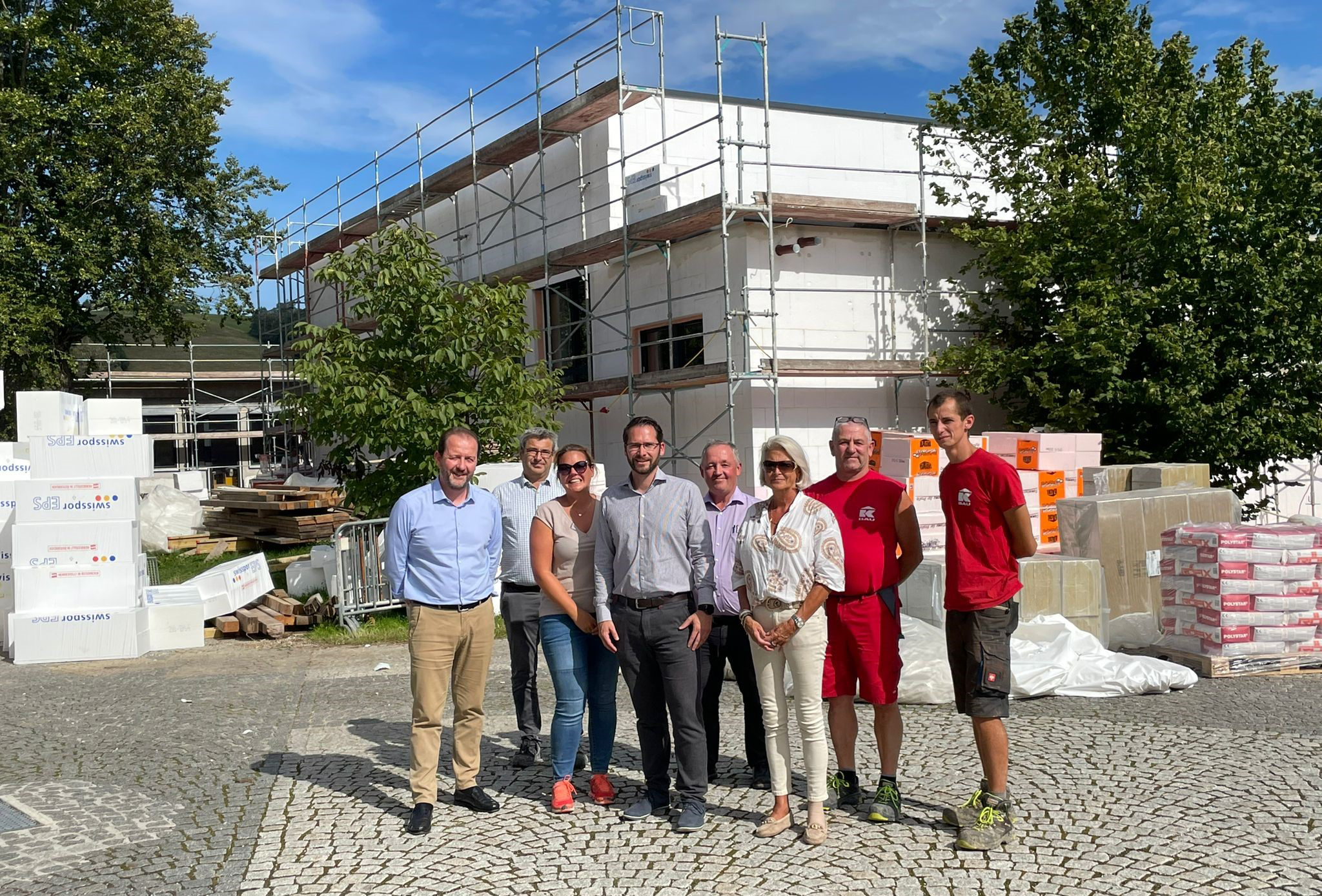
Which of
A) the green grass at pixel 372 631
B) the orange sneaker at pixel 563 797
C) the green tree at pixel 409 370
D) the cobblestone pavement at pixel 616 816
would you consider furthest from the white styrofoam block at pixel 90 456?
the orange sneaker at pixel 563 797

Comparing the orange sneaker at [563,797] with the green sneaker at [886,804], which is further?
the orange sneaker at [563,797]

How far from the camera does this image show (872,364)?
49.1ft

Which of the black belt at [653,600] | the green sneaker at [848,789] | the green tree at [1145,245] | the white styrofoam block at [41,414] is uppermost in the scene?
the green tree at [1145,245]

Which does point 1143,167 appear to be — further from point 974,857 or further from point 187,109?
point 187,109

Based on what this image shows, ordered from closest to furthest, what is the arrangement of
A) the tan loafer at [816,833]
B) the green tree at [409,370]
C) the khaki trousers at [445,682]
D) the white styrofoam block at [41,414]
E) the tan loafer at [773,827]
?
the tan loafer at [816,833], the tan loafer at [773,827], the khaki trousers at [445,682], the white styrofoam block at [41,414], the green tree at [409,370]

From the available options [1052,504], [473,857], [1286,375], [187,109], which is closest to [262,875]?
[473,857]

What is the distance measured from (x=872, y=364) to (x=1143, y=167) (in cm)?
430

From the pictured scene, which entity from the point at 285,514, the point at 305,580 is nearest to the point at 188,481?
the point at 285,514

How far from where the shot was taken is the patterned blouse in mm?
4695

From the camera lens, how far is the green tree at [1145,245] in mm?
13812

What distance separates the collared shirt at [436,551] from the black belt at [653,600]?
2.56ft

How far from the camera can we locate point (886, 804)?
16.2 feet

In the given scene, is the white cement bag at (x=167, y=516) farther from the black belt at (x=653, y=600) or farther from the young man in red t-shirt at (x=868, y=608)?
the young man in red t-shirt at (x=868, y=608)

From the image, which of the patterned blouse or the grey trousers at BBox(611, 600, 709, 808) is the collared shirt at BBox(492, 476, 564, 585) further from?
the patterned blouse
